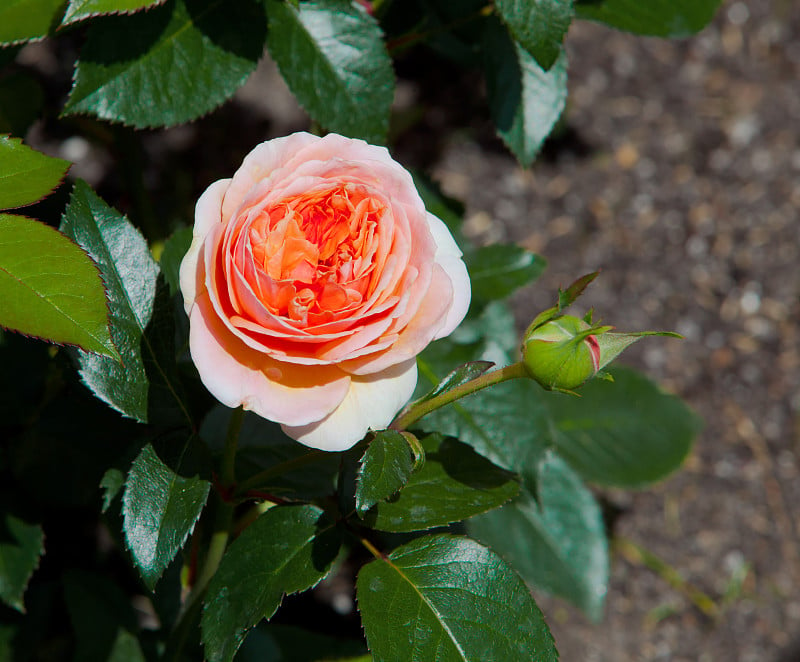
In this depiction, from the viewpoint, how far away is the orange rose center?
2.15 feet

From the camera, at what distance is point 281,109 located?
196 centimetres

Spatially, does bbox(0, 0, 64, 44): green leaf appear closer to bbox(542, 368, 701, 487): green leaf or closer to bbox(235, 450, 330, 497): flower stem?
bbox(235, 450, 330, 497): flower stem

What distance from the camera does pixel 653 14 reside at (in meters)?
1.14

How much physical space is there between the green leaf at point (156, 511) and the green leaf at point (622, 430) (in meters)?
0.88

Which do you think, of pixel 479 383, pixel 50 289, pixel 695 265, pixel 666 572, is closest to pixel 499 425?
pixel 479 383

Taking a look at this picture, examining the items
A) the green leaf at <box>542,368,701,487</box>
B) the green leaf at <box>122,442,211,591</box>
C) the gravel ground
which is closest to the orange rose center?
the green leaf at <box>122,442,211,591</box>

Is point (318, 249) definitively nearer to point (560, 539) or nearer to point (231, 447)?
point (231, 447)

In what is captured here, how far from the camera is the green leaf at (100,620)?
45.9 inches

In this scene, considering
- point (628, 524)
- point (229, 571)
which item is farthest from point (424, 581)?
point (628, 524)

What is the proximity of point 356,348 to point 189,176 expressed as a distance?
140 cm

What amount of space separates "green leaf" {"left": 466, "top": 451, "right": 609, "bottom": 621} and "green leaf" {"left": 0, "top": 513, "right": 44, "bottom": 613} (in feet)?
2.35

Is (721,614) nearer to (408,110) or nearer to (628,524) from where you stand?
(628,524)

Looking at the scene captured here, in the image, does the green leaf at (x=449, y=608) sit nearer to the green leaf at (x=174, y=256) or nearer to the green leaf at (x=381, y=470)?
the green leaf at (x=381, y=470)

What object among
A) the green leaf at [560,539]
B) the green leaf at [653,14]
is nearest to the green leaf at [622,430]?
the green leaf at [560,539]
